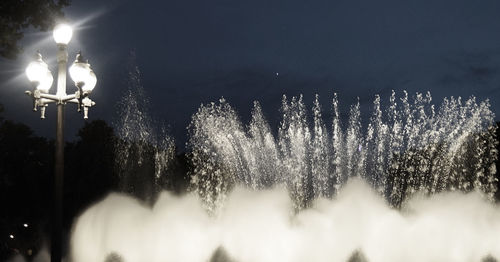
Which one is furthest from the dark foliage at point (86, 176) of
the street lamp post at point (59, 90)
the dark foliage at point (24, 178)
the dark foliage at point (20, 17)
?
the street lamp post at point (59, 90)

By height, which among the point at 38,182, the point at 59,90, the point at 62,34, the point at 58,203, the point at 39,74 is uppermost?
the point at 38,182

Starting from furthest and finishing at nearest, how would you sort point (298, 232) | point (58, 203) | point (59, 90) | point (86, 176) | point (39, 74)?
point (86, 176), point (298, 232), point (39, 74), point (59, 90), point (58, 203)

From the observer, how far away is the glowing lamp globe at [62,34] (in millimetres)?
7215

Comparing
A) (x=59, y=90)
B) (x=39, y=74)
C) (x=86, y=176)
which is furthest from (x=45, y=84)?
(x=86, y=176)

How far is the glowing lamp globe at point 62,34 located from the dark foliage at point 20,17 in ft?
16.5

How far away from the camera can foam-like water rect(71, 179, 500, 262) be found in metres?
17.6

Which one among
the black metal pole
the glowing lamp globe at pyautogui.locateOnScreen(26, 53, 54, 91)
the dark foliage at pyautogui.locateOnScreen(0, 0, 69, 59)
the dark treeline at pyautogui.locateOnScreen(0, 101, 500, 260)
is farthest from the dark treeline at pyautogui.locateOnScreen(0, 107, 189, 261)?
the black metal pole

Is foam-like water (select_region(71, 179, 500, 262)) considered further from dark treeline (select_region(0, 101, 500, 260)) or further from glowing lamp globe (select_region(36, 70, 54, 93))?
dark treeline (select_region(0, 101, 500, 260))

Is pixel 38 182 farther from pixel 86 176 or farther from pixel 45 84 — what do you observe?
pixel 45 84

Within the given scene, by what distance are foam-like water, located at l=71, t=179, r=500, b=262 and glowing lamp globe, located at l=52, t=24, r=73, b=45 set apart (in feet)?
39.9

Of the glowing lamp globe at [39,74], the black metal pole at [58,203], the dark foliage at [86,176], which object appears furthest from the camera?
the dark foliage at [86,176]

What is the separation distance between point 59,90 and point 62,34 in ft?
2.61

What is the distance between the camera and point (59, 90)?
7.18 meters

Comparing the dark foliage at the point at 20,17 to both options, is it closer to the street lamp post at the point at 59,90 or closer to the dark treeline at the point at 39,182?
the street lamp post at the point at 59,90
